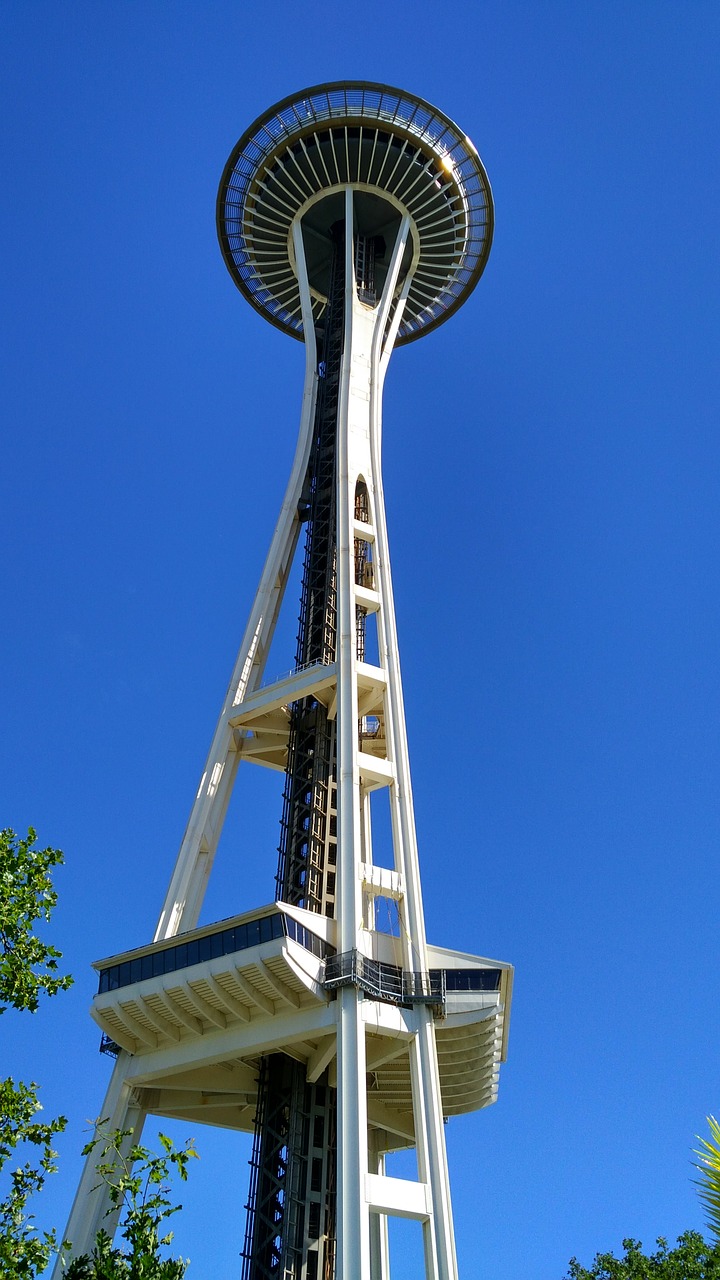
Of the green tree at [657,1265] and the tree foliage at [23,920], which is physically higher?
the green tree at [657,1265]

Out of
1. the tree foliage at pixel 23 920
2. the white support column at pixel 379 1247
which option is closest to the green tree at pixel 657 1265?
the white support column at pixel 379 1247

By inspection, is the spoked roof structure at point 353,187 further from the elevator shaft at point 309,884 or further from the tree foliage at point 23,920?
the tree foliage at point 23,920

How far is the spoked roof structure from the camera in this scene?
2009 inches

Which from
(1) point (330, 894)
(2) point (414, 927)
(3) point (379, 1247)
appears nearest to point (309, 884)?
(1) point (330, 894)

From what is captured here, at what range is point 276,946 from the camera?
94.2 ft

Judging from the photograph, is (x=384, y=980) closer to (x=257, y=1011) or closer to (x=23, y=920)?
(x=257, y=1011)

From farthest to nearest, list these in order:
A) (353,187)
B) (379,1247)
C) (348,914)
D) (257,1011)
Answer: (353,187) → (379,1247) → (348,914) → (257,1011)

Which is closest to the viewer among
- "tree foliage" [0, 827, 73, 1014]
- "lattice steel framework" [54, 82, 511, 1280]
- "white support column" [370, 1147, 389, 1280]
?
"tree foliage" [0, 827, 73, 1014]

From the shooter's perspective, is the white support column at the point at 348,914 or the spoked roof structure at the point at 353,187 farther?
the spoked roof structure at the point at 353,187

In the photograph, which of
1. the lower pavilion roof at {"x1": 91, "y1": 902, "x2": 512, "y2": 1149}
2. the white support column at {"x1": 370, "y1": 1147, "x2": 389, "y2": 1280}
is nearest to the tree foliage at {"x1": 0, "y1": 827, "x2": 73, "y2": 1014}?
the lower pavilion roof at {"x1": 91, "y1": 902, "x2": 512, "y2": 1149}

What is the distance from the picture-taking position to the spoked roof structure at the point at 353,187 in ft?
167

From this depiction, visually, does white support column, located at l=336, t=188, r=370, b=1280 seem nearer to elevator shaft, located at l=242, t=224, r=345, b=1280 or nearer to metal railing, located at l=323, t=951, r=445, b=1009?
metal railing, located at l=323, t=951, r=445, b=1009

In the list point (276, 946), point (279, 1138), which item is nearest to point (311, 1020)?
point (276, 946)

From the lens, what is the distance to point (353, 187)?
52.2 metres
